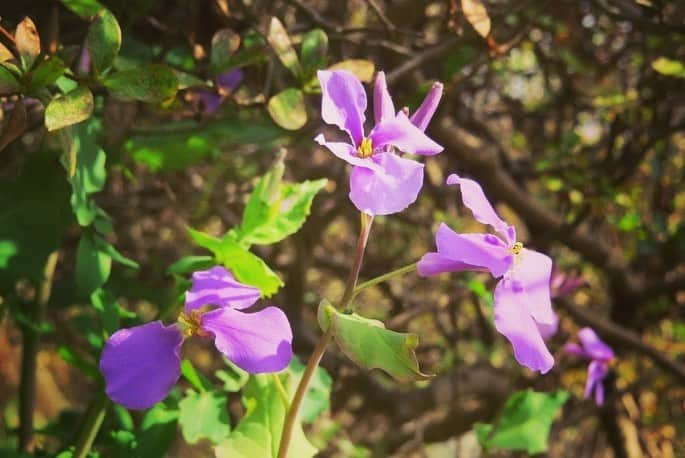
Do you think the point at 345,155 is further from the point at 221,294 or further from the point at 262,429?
the point at 262,429

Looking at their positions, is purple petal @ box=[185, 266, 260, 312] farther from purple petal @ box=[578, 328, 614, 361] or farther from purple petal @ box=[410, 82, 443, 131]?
purple petal @ box=[578, 328, 614, 361]

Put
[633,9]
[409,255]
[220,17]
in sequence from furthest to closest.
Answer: [409,255] < [633,9] < [220,17]

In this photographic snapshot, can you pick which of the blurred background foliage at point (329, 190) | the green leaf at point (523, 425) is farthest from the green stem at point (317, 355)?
the green leaf at point (523, 425)

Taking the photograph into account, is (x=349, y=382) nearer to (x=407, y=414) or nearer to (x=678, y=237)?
(x=407, y=414)

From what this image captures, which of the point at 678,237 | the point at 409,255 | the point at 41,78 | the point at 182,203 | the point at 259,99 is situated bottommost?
the point at 409,255

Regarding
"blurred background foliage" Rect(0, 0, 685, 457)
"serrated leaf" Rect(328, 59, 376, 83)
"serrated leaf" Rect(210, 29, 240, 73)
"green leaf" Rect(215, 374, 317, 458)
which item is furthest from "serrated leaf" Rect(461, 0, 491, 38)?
"green leaf" Rect(215, 374, 317, 458)

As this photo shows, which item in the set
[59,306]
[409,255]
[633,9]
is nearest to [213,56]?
[59,306]
